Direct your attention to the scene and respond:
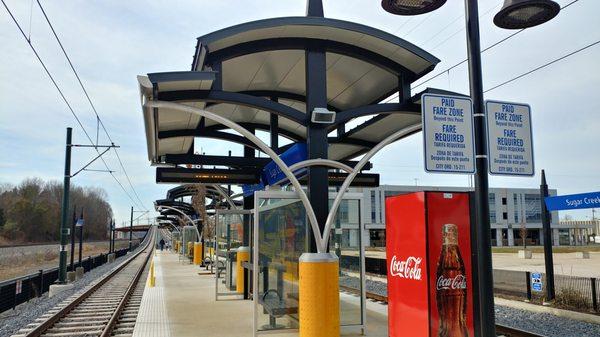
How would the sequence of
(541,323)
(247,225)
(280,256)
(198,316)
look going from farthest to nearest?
(247,225)
(198,316)
(541,323)
(280,256)

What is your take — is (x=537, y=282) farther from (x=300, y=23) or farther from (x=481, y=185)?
(x=481, y=185)

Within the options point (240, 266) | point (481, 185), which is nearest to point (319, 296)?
point (481, 185)

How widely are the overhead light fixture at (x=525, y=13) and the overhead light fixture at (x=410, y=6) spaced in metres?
0.60

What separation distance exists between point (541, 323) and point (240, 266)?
25.4 ft

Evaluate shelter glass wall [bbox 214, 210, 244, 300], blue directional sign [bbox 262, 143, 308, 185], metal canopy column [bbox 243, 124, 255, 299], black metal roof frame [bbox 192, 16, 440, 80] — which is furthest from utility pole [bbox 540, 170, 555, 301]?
shelter glass wall [bbox 214, 210, 244, 300]

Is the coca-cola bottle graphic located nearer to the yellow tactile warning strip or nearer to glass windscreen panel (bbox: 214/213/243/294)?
the yellow tactile warning strip

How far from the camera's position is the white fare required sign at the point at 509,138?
4977mm

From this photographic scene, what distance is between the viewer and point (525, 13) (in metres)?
5.15

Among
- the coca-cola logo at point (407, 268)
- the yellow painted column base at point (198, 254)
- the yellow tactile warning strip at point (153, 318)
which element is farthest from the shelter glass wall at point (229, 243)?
the yellow painted column base at point (198, 254)

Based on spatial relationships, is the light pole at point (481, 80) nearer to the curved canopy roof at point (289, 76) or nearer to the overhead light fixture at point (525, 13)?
the overhead light fixture at point (525, 13)

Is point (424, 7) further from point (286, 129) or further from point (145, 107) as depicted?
point (286, 129)

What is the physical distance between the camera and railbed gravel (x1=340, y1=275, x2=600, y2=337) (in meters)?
9.29

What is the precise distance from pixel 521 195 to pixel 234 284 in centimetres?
9020

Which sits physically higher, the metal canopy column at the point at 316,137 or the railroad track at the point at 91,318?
the metal canopy column at the point at 316,137
